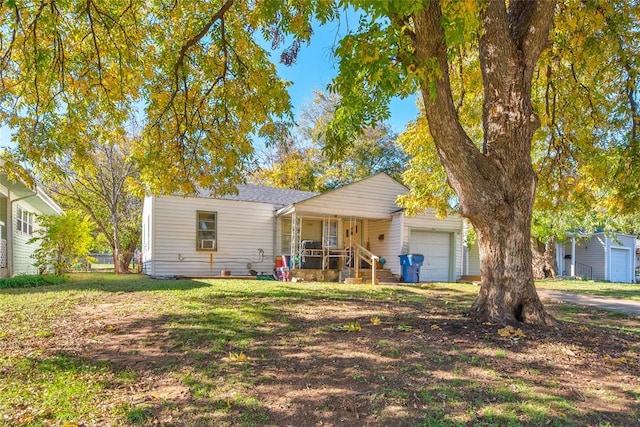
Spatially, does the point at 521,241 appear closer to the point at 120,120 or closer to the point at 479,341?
the point at 479,341

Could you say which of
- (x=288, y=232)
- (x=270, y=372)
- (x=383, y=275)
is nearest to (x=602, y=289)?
(x=383, y=275)

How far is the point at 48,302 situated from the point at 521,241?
7458 mm

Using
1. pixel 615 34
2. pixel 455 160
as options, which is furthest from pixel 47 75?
pixel 615 34

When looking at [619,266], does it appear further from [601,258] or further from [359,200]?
[359,200]

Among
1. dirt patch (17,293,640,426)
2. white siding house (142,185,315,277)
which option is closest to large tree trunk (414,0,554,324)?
dirt patch (17,293,640,426)

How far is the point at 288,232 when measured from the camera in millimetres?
16766

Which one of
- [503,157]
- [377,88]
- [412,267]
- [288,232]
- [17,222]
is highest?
[377,88]

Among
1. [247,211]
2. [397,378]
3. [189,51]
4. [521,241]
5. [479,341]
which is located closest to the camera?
[397,378]

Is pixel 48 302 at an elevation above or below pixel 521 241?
below

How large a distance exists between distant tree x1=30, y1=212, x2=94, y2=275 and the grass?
733 centimetres

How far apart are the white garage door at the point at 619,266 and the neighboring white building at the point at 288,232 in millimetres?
14302

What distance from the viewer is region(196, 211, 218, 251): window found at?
15070 mm

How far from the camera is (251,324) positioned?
493 centimetres

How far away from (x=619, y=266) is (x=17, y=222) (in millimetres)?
31888
